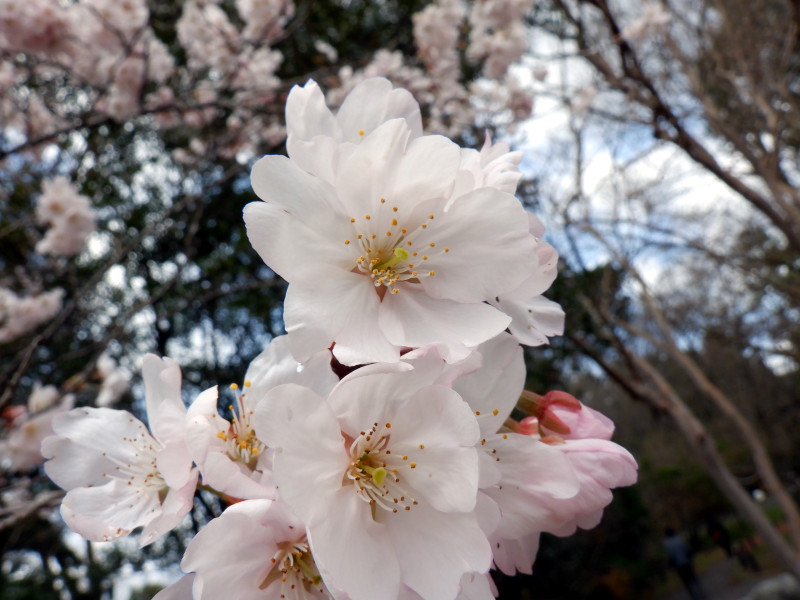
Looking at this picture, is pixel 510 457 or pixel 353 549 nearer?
pixel 353 549

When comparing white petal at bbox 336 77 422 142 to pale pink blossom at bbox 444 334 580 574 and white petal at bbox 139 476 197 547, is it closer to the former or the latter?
pale pink blossom at bbox 444 334 580 574

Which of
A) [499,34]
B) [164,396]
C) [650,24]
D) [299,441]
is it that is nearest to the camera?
[299,441]

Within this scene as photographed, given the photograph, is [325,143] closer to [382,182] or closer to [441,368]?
[382,182]

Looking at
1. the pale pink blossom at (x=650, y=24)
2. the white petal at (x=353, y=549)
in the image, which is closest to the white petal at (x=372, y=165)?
the white petal at (x=353, y=549)

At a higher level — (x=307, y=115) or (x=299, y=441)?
(x=307, y=115)

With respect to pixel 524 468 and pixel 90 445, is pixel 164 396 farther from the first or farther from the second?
pixel 524 468

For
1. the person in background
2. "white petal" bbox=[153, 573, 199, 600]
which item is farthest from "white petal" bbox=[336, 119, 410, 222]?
the person in background

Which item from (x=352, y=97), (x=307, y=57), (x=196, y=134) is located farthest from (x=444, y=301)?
(x=307, y=57)

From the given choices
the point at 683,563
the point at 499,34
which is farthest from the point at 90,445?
the point at 683,563
